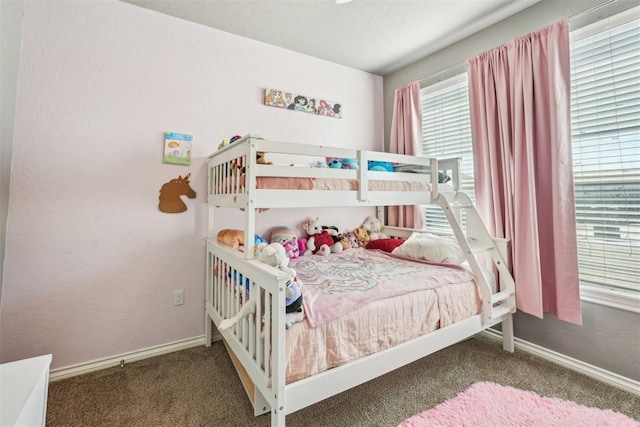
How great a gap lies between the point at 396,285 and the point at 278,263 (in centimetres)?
74

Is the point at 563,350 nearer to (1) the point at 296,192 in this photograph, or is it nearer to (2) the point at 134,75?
(1) the point at 296,192

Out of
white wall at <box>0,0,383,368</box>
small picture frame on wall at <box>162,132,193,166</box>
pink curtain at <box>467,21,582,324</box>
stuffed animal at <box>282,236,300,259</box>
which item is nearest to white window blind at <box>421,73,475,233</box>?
pink curtain at <box>467,21,582,324</box>

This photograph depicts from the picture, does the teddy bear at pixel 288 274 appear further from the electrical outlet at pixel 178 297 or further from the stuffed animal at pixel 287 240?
the electrical outlet at pixel 178 297

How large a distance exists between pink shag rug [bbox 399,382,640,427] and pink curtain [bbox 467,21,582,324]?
56cm

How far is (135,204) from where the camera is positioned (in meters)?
1.99

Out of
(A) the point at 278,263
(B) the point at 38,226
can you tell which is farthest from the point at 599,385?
(B) the point at 38,226

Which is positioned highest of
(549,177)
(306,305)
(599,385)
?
(549,177)

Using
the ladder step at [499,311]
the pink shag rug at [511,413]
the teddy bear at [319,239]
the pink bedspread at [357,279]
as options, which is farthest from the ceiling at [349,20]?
the pink shag rug at [511,413]

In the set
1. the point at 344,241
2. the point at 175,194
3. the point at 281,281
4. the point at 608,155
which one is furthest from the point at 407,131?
the point at 281,281

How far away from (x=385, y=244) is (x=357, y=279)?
38.8 inches

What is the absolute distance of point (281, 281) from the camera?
1069mm

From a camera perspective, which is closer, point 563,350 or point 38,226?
point 38,226

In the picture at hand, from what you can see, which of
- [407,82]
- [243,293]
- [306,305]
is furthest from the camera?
[407,82]

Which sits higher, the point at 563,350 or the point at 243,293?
the point at 243,293
